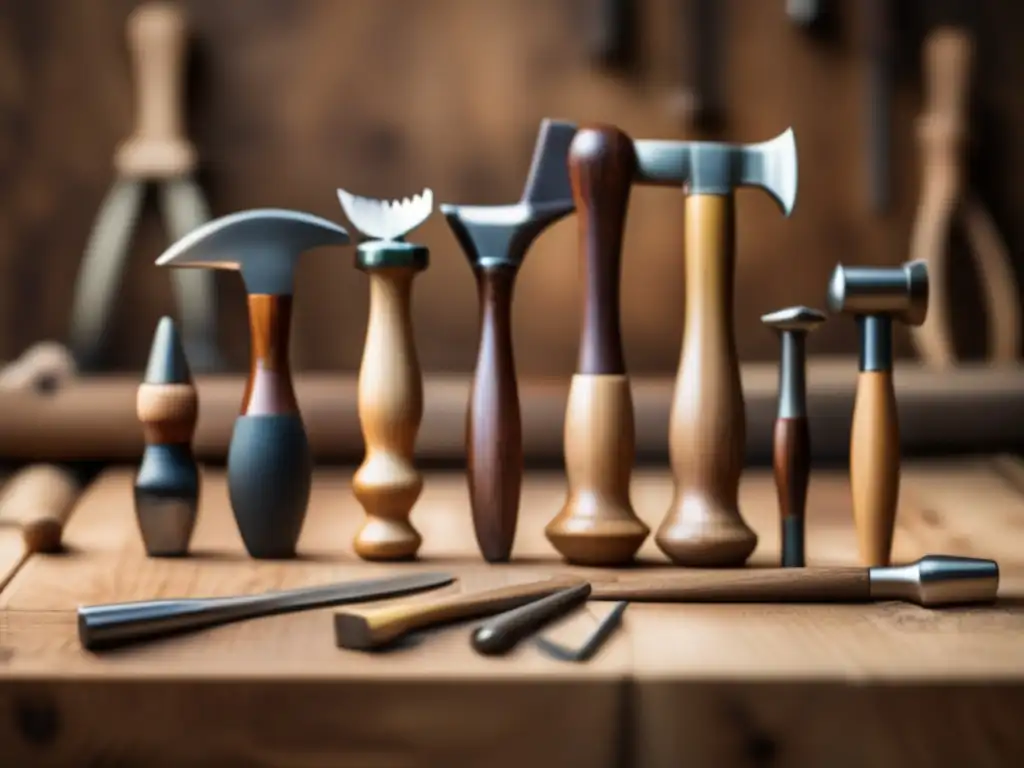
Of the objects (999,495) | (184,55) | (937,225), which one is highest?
(184,55)

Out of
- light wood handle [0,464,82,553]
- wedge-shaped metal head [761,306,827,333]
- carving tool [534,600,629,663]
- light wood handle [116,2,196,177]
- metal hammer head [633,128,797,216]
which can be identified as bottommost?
light wood handle [0,464,82,553]

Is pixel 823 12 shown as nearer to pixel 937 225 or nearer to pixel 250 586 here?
pixel 937 225

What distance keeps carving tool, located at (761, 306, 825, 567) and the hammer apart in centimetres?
3

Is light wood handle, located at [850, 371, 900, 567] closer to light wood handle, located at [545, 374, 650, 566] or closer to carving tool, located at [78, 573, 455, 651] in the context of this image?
light wood handle, located at [545, 374, 650, 566]

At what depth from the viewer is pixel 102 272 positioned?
1247 mm

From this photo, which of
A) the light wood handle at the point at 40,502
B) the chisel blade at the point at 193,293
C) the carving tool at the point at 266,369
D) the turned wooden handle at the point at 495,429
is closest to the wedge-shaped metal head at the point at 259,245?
the carving tool at the point at 266,369

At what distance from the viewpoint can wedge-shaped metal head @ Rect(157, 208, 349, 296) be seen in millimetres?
720

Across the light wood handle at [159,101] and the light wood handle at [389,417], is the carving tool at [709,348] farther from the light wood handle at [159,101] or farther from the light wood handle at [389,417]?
the light wood handle at [159,101]

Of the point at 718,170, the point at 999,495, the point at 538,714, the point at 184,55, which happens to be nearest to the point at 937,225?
the point at 999,495

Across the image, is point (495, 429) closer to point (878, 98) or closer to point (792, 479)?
point (792, 479)

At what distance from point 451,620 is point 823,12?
949 millimetres

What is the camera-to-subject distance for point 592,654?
1.79 ft

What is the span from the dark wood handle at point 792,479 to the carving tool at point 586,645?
0.16m

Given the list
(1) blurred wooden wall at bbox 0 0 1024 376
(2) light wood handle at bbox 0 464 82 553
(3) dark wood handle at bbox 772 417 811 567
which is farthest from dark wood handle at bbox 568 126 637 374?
(1) blurred wooden wall at bbox 0 0 1024 376
